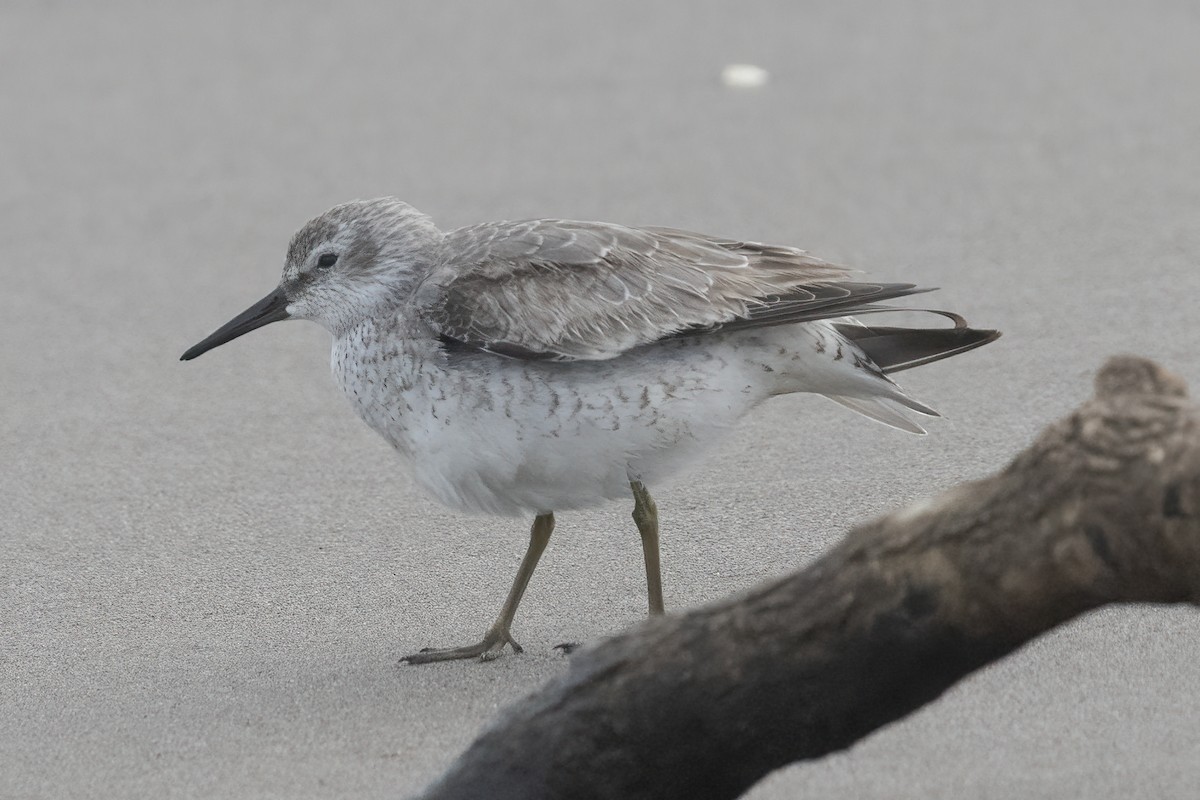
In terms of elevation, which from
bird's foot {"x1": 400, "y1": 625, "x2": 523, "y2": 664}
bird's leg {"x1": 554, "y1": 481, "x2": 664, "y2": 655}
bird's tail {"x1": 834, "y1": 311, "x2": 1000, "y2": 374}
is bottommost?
bird's foot {"x1": 400, "y1": 625, "x2": 523, "y2": 664}

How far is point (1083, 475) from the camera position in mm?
3029

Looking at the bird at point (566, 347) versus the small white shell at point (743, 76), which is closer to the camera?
the bird at point (566, 347)

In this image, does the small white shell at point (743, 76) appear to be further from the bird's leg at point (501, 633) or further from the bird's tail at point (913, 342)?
the bird's leg at point (501, 633)

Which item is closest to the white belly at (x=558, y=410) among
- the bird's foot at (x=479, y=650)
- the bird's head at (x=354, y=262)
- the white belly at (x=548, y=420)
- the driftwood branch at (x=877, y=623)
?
the white belly at (x=548, y=420)

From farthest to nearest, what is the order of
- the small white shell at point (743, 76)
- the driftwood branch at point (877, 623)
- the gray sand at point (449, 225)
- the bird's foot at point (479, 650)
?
the small white shell at point (743, 76)
the bird's foot at point (479, 650)
the gray sand at point (449, 225)
the driftwood branch at point (877, 623)

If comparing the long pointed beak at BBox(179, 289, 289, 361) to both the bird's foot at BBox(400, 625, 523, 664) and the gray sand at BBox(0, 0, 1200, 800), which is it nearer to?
the gray sand at BBox(0, 0, 1200, 800)

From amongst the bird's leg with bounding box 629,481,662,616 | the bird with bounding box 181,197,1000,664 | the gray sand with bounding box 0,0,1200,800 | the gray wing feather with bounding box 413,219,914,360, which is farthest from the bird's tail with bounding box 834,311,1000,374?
the bird's leg with bounding box 629,481,662,616

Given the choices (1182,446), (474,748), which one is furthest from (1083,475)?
(474,748)

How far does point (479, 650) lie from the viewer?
4660 mm

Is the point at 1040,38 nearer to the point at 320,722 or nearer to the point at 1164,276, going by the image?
the point at 1164,276

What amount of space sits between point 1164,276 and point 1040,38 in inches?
142

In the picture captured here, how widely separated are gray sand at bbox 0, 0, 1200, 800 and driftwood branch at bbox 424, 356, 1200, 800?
0.46m

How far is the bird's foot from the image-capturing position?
4617 mm

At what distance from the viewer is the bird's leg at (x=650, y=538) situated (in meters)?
4.63
